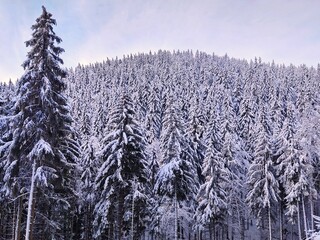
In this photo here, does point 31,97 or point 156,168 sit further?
point 156,168

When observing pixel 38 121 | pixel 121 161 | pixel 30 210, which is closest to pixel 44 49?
pixel 38 121

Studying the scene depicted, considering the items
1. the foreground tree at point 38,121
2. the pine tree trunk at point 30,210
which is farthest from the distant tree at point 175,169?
the pine tree trunk at point 30,210

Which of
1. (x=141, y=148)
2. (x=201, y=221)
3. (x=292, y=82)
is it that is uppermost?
(x=292, y=82)

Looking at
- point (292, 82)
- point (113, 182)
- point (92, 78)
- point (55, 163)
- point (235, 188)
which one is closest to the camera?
point (55, 163)

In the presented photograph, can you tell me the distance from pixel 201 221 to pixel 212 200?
292 centimetres

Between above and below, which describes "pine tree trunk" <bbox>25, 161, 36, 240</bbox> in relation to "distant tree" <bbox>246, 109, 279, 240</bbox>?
below

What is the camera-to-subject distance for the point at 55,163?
68.4 ft

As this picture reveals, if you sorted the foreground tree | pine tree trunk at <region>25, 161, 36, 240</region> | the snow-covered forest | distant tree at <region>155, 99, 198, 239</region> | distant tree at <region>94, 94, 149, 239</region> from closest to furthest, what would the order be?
pine tree trunk at <region>25, 161, 36, 240</region>
the foreground tree
the snow-covered forest
distant tree at <region>94, 94, 149, 239</region>
distant tree at <region>155, 99, 198, 239</region>

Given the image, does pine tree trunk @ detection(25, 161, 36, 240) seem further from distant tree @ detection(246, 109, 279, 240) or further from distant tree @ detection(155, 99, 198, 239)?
distant tree @ detection(246, 109, 279, 240)

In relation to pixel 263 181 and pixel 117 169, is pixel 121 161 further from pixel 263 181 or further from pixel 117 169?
pixel 263 181

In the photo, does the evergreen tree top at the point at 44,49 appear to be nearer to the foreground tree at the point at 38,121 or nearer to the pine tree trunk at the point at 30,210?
the foreground tree at the point at 38,121

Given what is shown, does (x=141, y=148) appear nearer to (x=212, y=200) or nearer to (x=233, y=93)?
(x=212, y=200)

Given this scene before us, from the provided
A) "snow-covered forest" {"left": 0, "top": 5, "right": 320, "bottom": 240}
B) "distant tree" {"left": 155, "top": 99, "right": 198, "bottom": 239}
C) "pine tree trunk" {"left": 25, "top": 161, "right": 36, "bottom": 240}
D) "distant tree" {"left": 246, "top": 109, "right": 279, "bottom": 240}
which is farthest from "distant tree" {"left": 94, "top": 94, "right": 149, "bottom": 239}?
"distant tree" {"left": 246, "top": 109, "right": 279, "bottom": 240}

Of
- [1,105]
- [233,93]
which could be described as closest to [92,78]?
[233,93]
